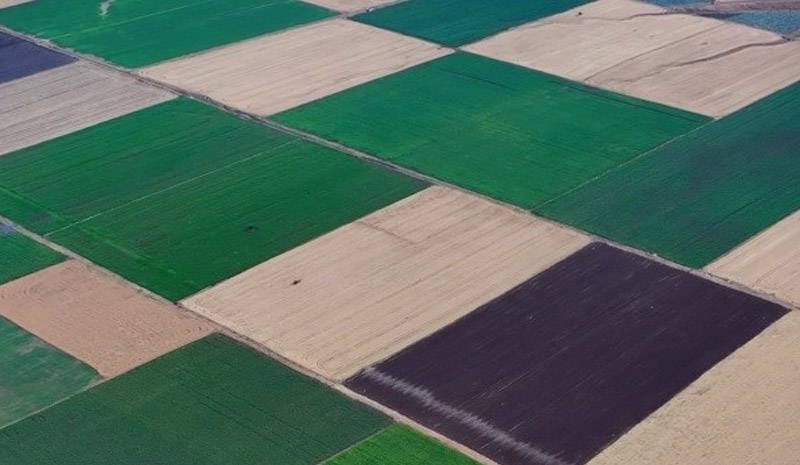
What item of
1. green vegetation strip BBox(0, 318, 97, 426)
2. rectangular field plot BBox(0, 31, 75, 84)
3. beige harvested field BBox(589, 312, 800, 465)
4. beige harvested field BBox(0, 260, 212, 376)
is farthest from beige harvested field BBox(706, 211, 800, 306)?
rectangular field plot BBox(0, 31, 75, 84)

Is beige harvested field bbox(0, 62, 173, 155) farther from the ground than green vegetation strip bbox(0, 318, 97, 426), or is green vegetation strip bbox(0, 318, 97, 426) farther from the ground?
beige harvested field bbox(0, 62, 173, 155)

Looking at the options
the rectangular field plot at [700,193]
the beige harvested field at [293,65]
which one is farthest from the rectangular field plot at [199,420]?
the beige harvested field at [293,65]

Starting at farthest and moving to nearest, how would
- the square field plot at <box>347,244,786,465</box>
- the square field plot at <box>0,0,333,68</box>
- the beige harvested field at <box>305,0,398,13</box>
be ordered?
1. the beige harvested field at <box>305,0,398,13</box>
2. the square field plot at <box>0,0,333,68</box>
3. the square field plot at <box>347,244,786,465</box>

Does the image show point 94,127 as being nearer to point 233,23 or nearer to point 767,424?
point 233,23

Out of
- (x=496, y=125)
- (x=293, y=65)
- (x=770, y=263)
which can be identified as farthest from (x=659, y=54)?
(x=770, y=263)

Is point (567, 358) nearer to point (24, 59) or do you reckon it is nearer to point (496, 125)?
point (496, 125)

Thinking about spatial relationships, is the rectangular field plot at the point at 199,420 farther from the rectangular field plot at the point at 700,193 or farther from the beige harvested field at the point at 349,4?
the beige harvested field at the point at 349,4

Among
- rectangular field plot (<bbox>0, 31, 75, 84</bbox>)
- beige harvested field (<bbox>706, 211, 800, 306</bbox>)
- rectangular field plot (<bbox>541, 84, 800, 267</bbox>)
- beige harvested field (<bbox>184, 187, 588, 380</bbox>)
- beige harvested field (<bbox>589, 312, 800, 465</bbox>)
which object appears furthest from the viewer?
rectangular field plot (<bbox>0, 31, 75, 84</bbox>)

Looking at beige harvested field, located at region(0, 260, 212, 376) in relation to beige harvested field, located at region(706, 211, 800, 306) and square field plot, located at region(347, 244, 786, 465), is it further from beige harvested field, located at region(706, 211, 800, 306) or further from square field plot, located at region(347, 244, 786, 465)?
beige harvested field, located at region(706, 211, 800, 306)
